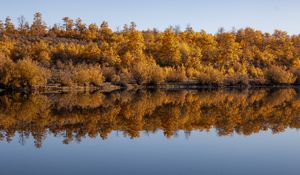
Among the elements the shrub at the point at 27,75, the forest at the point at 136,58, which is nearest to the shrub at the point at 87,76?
the forest at the point at 136,58

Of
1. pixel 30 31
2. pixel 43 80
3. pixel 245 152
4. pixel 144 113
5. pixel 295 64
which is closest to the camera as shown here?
pixel 245 152

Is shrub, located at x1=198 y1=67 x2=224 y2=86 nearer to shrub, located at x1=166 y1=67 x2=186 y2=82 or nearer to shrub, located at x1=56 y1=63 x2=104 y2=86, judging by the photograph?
shrub, located at x1=166 y1=67 x2=186 y2=82

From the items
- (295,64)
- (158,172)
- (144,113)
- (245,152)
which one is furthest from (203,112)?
(295,64)

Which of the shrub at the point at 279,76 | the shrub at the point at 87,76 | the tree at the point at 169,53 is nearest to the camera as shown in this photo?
the shrub at the point at 87,76

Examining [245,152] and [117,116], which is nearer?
[245,152]

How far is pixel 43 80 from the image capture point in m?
42.2

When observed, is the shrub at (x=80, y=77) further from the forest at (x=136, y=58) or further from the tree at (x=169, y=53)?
the tree at (x=169, y=53)

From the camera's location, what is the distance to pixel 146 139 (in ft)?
56.7

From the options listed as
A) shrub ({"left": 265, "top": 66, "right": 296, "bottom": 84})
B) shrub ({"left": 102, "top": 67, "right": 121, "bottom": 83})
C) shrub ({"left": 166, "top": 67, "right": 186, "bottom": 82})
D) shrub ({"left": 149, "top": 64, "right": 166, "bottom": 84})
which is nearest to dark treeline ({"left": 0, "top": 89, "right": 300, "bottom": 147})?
shrub ({"left": 102, "top": 67, "right": 121, "bottom": 83})

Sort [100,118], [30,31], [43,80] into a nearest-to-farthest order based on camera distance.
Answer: [100,118] → [43,80] → [30,31]

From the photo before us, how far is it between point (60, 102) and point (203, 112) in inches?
444

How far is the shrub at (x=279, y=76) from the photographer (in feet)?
192

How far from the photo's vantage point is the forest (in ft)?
150

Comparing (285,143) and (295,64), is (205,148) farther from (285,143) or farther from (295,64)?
(295,64)
